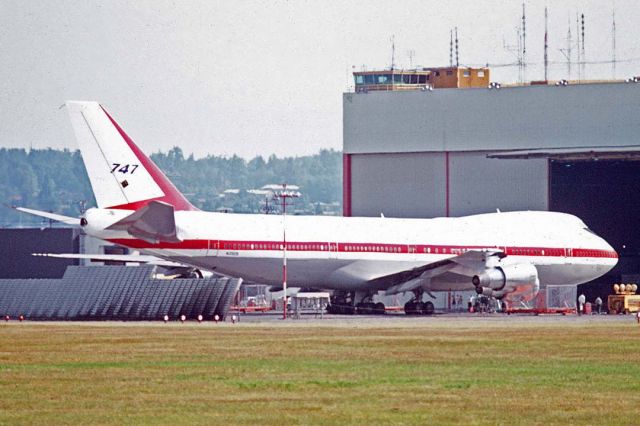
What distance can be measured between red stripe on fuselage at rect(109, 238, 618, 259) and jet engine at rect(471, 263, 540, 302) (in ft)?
11.2

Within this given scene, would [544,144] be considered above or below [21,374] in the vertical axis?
above

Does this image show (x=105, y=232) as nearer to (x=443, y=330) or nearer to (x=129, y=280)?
(x=129, y=280)

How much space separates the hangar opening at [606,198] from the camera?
10256 centimetres

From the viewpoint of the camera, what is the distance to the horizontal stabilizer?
216ft

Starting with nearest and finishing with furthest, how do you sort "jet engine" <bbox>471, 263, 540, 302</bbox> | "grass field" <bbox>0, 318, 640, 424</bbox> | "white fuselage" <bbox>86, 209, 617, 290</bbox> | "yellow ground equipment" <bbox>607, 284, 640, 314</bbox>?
"grass field" <bbox>0, 318, 640, 424</bbox> < "white fuselage" <bbox>86, 209, 617, 290</bbox> < "jet engine" <bbox>471, 263, 540, 302</bbox> < "yellow ground equipment" <bbox>607, 284, 640, 314</bbox>

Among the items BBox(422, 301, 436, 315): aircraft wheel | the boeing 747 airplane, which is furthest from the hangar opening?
BBox(422, 301, 436, 315): aircraft wheel

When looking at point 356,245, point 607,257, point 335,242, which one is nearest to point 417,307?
point 356,245

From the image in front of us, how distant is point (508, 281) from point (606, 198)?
3222 cm

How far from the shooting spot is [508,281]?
74500 millimetres

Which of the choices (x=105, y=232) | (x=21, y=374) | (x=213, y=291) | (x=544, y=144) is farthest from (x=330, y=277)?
(x=21, y=374)

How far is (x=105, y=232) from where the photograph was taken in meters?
66.9

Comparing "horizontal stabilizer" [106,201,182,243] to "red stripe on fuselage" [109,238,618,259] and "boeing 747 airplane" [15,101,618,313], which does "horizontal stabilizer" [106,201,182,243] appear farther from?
"red stripe on fuselage" [109,238,618,259]

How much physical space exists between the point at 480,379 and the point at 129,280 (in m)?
39.7

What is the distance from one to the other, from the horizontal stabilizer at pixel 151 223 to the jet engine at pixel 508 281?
1641 cm
